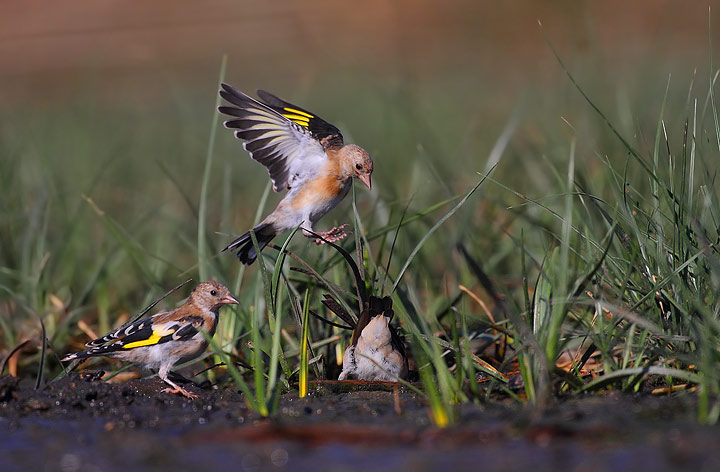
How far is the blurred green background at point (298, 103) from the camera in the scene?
20.1 feet

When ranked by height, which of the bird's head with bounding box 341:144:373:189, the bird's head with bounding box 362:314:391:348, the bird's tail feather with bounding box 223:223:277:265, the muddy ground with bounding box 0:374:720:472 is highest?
the bird's head with bounding box 341:144:373:189

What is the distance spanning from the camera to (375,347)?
428cm

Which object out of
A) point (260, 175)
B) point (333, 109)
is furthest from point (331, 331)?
point (333, 109)

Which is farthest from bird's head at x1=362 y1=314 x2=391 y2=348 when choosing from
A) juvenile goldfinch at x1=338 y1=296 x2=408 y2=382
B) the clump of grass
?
the clump of grass

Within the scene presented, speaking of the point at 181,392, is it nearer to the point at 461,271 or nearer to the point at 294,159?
the point at 294,159

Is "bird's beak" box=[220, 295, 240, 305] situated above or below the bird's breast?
below

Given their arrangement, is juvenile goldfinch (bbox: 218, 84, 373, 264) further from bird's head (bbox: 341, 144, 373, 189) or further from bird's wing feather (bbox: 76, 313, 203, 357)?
bird's wing feather (bbox: 76, 313, 203, 357)

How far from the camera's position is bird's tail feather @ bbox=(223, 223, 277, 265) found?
4.87 meters

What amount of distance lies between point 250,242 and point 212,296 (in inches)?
14.1

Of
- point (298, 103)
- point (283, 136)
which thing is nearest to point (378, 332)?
point (283, 136)

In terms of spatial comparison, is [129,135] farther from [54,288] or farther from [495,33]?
[495,33]

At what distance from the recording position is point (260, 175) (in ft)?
31.9

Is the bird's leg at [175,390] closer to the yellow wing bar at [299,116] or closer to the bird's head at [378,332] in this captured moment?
the bird's head at [378,332]

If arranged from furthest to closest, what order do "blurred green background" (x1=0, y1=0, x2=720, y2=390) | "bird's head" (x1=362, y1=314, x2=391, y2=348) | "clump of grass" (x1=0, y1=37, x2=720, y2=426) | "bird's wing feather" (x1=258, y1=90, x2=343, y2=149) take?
"blurred green background" (x1=0, y1=0, x2=720, y2=390), "bird's wing feather" (x1=258, y1=90, x2=343, y2=149), "bird's head" (x1=362, y1=314, x2=391, y2=348), "clump of grass" (x1=0, y1=37, x2=720, y2=426)
